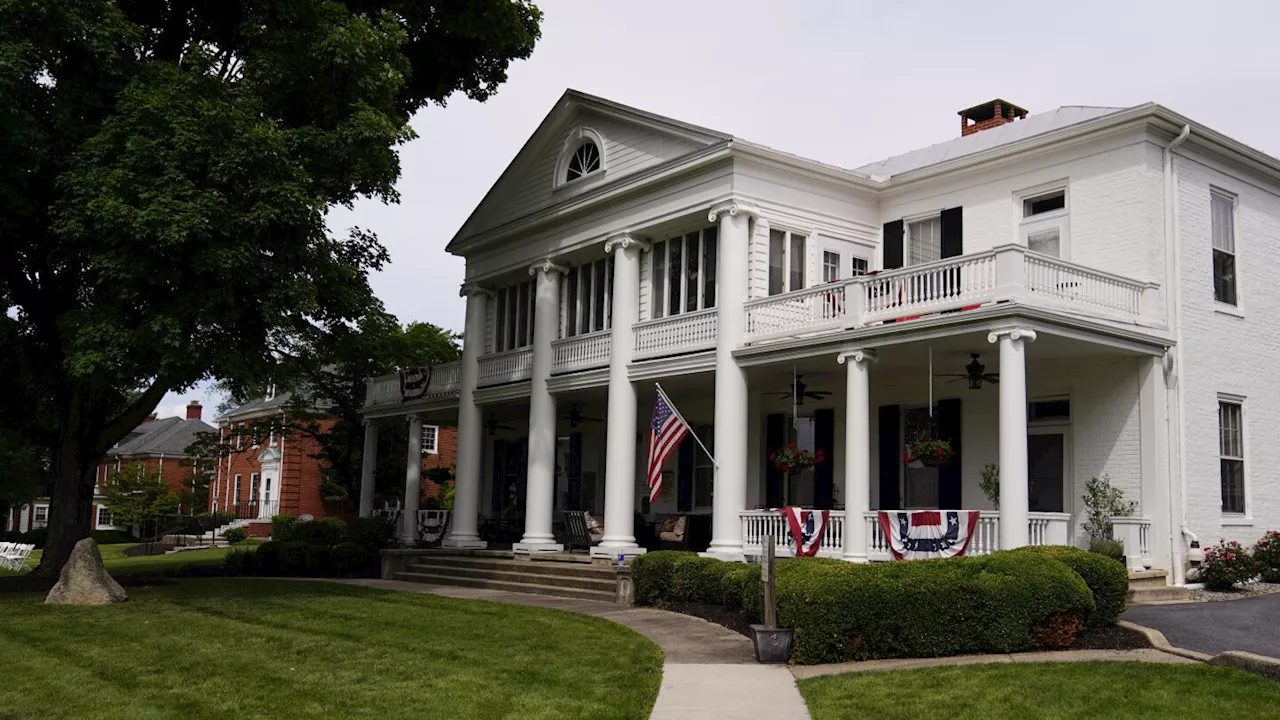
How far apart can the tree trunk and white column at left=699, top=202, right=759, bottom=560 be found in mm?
11608

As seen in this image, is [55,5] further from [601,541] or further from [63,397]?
[601,541]

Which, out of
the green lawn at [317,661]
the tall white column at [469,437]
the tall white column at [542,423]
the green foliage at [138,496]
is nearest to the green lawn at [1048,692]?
the green lawn at [317,661]

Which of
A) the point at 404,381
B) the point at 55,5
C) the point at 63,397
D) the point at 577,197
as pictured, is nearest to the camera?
the point at 55,5

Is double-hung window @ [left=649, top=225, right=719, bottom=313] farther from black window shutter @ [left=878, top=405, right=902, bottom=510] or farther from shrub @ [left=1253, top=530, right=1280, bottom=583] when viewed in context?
shrub @ [left=1253, top=530, right=1280, bottom=583]

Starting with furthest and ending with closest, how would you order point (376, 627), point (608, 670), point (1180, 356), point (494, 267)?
point (494, 267)
point (1180, 356)
point (376, 627)
point (608, 670)

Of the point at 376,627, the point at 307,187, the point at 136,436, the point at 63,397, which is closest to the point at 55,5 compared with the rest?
the point at 307,187

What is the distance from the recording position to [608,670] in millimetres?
11305

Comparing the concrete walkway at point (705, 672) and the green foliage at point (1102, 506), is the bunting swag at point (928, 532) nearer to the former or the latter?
the green foliage at point (1102, 506)

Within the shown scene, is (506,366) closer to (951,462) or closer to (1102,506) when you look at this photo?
(951,462)

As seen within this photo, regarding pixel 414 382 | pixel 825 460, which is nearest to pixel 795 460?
pixel 825 460

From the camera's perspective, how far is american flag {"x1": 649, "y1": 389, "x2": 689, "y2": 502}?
19.4m

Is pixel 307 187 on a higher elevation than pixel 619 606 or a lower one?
higher

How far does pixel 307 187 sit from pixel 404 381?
1246cm

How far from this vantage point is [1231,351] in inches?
742
